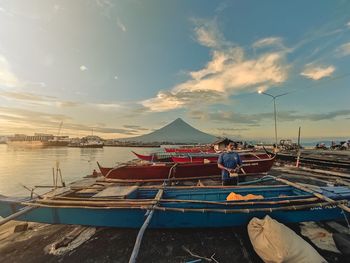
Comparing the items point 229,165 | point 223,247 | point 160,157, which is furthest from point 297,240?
point 160,157

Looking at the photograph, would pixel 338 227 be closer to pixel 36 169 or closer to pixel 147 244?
pixel 147 244

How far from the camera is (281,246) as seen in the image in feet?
11.5

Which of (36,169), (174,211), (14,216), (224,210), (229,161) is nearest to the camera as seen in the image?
(14,216)

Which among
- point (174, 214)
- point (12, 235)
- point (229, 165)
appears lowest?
point (12, 235)

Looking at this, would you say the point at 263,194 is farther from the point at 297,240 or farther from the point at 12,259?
the point at 12,259

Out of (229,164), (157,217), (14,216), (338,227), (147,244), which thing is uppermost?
(229,164)

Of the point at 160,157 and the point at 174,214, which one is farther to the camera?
the point at 160,157

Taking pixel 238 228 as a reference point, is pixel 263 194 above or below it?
above

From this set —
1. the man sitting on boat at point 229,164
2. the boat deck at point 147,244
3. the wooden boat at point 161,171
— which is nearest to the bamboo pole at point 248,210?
the boat deck at point 147,244

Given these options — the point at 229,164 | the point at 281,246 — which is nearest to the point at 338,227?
the point at 281,246

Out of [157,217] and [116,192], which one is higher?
[116,192]

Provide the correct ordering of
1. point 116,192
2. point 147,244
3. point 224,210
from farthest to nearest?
point 116,192 → point 147,244 → point 224,210

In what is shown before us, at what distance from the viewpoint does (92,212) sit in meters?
4.88

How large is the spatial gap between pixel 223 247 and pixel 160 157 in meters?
15.0
